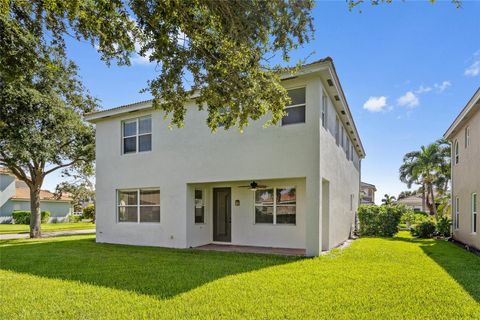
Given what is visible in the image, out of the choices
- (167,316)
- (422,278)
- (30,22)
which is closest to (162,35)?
(30,22)

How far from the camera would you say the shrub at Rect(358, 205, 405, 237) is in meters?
17.4

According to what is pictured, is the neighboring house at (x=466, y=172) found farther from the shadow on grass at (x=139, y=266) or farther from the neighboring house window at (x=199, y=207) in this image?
the neighboring house window at (x=199, y=207)

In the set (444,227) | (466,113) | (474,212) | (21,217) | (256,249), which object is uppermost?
(466,113)

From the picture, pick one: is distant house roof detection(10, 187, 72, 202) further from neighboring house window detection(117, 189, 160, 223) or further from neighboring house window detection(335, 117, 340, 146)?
neighboring house window detection(335, 117, 340, 146)

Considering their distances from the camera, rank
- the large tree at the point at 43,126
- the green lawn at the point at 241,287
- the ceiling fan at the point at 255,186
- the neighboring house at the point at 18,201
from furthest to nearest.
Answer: the neighboring house at the point at 18,201
the large tree at the point at 43,126
the ceiling fan at the point at 255,186
the green lawn at the point at 241,287

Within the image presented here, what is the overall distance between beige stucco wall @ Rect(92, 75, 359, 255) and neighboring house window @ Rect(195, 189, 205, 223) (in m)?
0.34

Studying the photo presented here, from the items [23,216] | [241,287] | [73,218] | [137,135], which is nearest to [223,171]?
[137,135]

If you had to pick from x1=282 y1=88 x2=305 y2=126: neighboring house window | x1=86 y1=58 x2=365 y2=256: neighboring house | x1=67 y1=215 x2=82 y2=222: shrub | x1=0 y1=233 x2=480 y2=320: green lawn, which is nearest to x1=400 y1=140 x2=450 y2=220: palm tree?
x1=86 y1=58 x2=365 y2=256: neighboring house

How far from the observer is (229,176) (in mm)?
11391

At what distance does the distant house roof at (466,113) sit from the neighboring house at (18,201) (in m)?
40.3

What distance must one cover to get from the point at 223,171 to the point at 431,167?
31367 mm

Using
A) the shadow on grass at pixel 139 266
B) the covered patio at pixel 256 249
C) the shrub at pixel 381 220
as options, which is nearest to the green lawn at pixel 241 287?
the shadow on grass at pixel 139 266

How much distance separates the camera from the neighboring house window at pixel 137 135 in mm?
13642

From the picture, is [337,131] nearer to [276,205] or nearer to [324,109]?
[324,109]
